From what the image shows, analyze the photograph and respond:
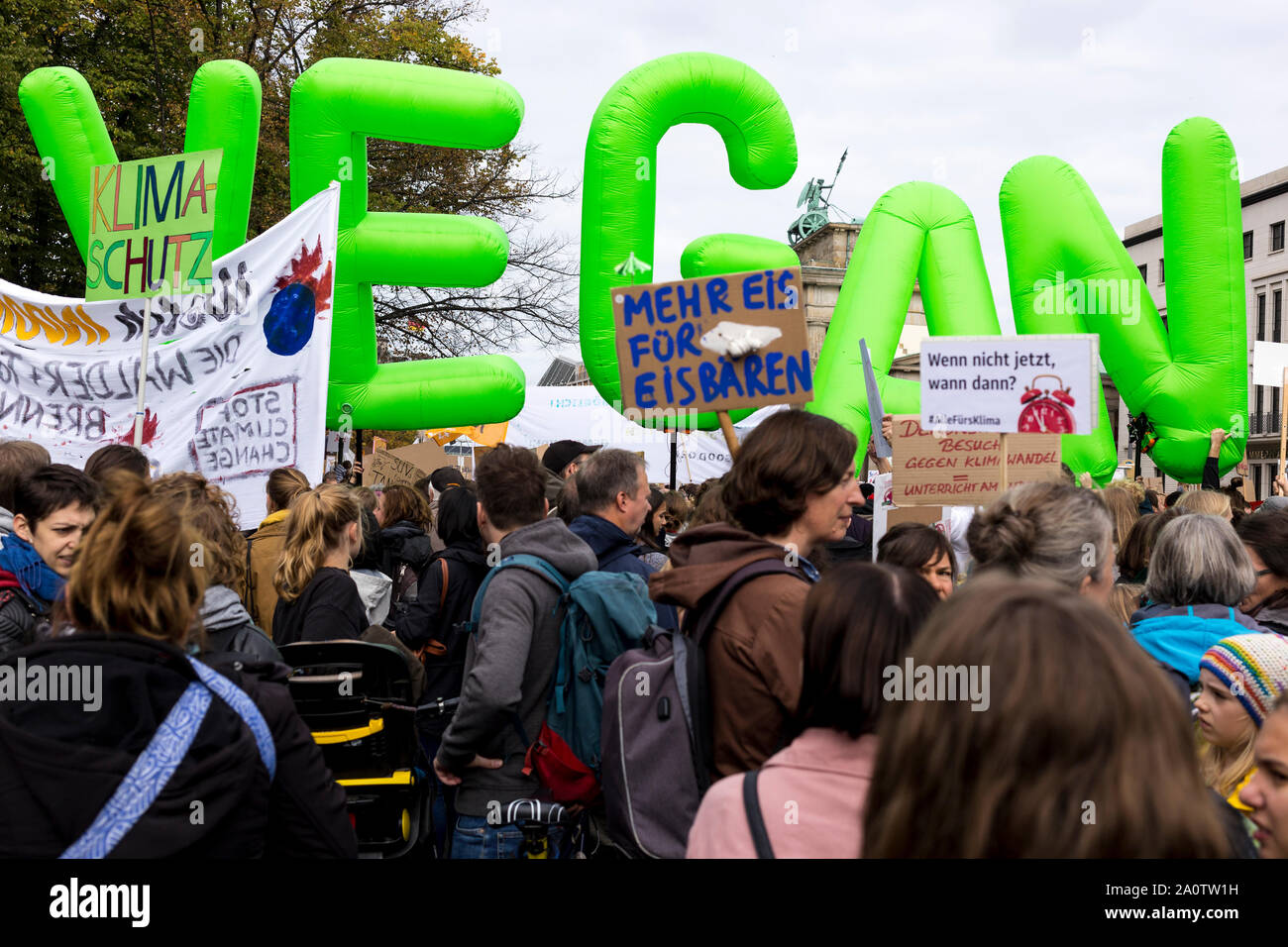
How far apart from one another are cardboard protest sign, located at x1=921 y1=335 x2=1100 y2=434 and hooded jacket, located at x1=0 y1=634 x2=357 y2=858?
4.82 m

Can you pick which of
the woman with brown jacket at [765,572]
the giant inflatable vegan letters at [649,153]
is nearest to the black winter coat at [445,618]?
the woman with brown jacket at [765,572]

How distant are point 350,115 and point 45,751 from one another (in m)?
8.75

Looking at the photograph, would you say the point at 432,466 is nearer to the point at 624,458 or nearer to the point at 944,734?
the point at 624,458

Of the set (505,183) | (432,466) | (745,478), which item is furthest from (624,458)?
(505,183)

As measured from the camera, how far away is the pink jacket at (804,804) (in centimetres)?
164

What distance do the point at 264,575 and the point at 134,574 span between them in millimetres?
2738

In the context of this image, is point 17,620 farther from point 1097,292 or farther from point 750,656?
point 1097,292

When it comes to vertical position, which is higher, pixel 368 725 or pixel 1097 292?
pixel 1097 292

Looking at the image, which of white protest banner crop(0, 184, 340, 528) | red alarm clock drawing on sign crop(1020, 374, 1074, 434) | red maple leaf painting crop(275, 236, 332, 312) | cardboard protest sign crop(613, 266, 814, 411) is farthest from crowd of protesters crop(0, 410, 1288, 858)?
red maple leaf painting crop(275, 236, 332, 312)

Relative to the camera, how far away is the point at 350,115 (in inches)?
375

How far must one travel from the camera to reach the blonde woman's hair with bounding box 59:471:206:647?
1842 mm

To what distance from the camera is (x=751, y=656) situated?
2.28 m

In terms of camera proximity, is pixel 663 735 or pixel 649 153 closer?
pixel 663 735

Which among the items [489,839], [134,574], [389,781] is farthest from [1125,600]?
[134,574]
